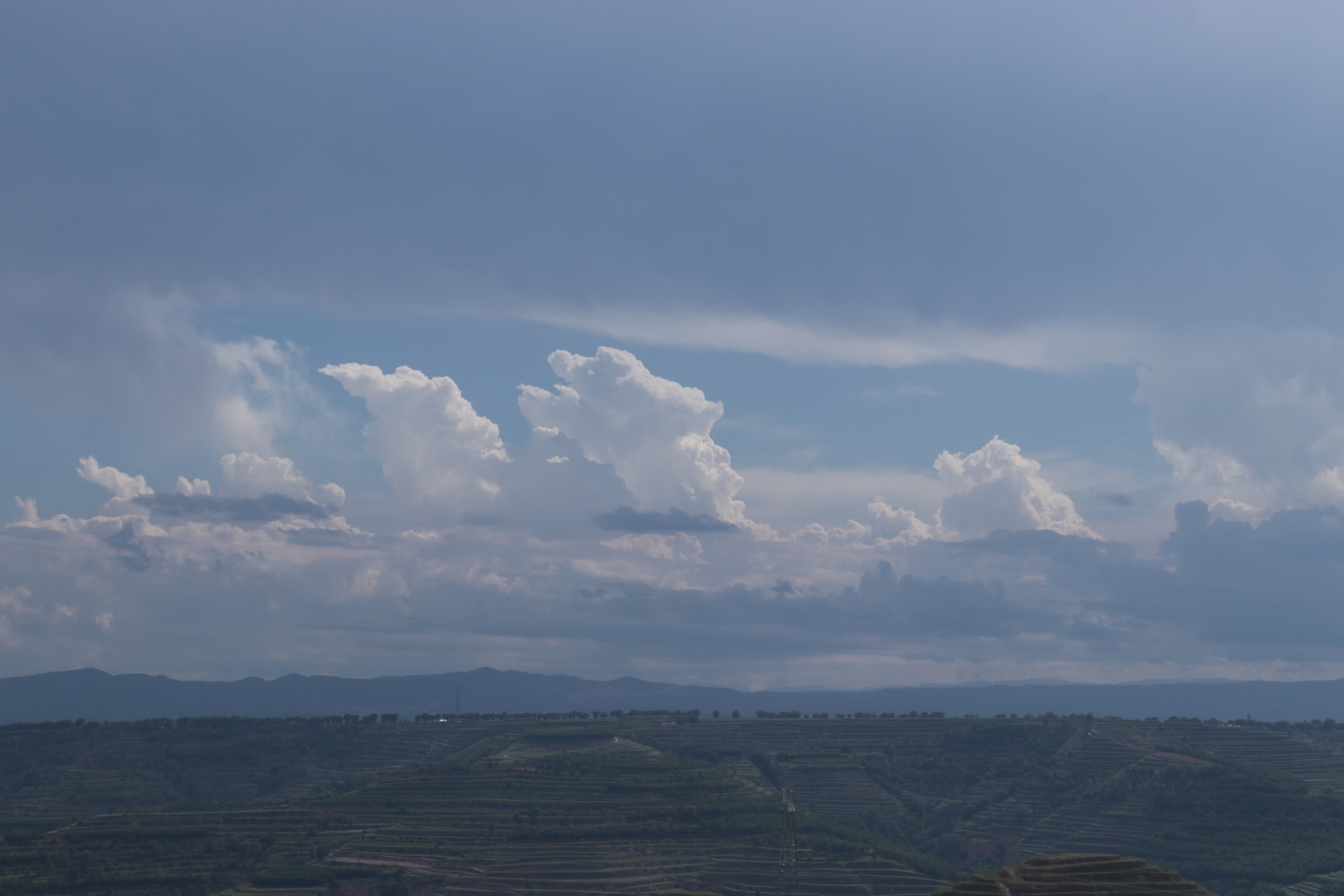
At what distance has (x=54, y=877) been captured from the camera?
474 feet

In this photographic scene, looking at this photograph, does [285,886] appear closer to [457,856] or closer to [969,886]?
[457,856]

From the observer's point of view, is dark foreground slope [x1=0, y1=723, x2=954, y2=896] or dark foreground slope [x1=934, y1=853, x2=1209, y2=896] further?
dark foreground slope [x1=0, y1=723, x2=954, y2=896]

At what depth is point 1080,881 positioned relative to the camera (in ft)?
250

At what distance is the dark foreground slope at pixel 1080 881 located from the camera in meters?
73.9

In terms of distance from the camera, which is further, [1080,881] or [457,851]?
[457,851]

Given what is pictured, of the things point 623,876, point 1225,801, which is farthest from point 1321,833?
point 623,876

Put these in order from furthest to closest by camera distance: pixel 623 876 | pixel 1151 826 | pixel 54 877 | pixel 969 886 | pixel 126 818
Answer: pixel 1151 826
pixel 126 818
pixel 623 876
pixel 54 877
pixel 969 886

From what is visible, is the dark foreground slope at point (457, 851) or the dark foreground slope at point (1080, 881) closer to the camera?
the dark foreground slope at point (1080, 881)

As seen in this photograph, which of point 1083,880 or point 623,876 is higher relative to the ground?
point 1083,880

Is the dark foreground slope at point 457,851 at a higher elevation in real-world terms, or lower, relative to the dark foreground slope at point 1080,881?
lower

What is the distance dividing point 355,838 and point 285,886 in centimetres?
2269

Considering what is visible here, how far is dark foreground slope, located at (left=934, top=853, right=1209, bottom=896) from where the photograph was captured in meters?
73.9

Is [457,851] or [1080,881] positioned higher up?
[1080,881]

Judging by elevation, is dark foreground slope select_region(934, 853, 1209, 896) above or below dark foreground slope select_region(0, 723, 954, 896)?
above
